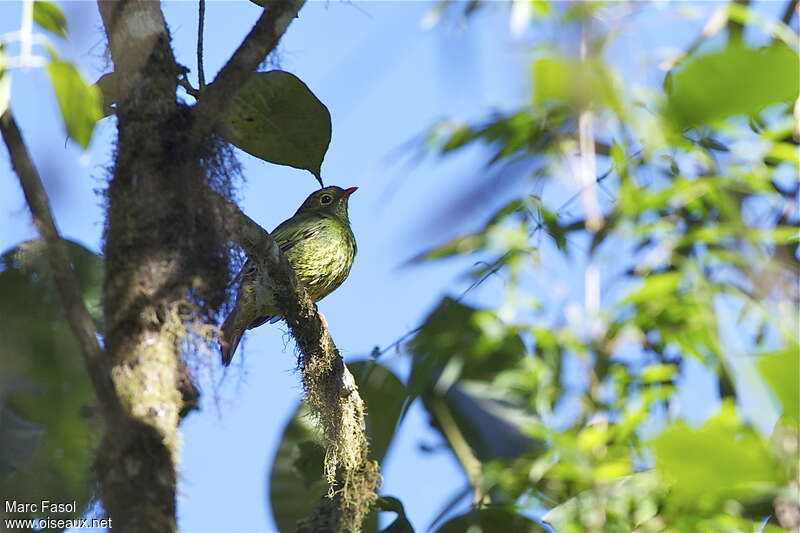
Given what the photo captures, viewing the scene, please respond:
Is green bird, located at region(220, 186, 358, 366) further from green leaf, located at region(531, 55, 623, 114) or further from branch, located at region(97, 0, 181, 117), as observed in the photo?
green leaf, located at region(531, 55, 623, 114)

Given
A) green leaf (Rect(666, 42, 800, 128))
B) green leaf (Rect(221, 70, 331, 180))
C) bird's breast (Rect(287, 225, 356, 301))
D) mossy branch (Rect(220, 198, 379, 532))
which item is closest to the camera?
green leaf (Rect(666, 42, 800, 128))

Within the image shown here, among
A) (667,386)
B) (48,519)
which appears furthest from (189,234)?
(667,386)

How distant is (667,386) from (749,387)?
11.8 feet

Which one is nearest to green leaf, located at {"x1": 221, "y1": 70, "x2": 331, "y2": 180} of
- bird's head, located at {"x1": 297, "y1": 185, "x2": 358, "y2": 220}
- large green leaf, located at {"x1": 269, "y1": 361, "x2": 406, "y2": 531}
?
large green leaf, located at {"x1": 269, "y1": 361, "x2": 406, "y2": 531}

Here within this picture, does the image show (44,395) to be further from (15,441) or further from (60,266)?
(60,266)

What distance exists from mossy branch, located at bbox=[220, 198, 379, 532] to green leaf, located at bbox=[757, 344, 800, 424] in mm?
2227

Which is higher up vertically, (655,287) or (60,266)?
(60,266)

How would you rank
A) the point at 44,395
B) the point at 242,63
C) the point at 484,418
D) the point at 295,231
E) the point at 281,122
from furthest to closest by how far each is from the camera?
the point at 295,231
the point at 484,418
the point at 44,395
the point at 281,122
the point at 242,63

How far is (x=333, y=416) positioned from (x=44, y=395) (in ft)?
3.18

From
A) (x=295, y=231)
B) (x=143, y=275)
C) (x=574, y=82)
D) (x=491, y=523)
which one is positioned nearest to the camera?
(x=574, y=82)

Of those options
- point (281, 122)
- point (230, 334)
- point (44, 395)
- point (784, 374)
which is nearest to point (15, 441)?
point (44, 395)

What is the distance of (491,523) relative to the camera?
339 centimetres

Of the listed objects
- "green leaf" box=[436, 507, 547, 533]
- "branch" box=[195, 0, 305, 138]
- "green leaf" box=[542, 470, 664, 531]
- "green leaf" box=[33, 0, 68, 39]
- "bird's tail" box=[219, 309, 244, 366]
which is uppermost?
"branch" box=[195, 0, 305, 138]

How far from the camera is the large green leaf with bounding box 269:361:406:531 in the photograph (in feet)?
12.3
